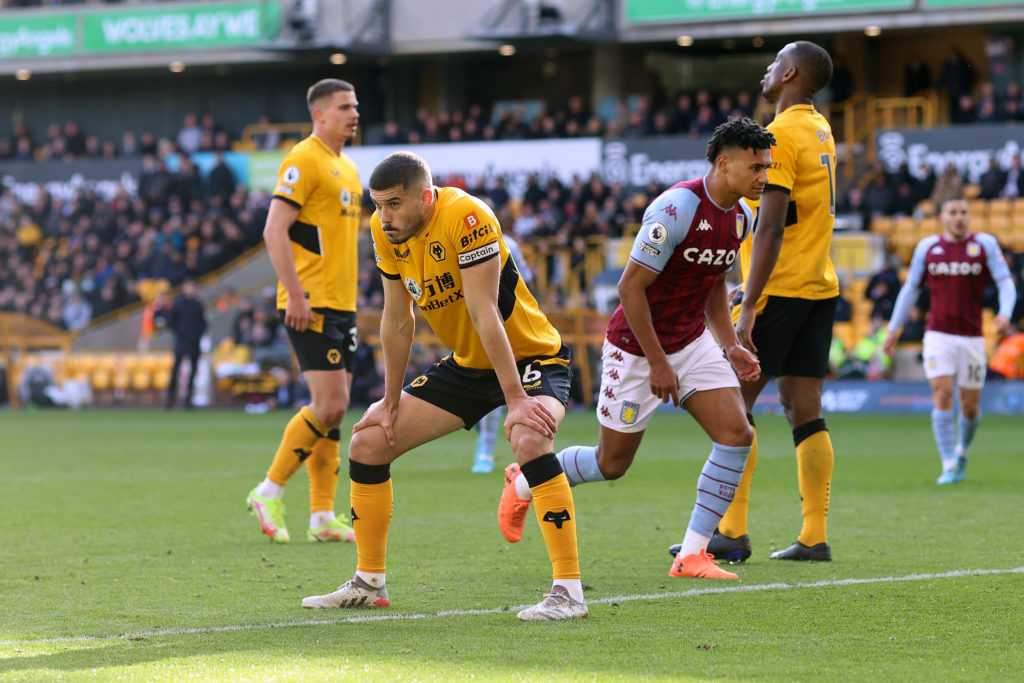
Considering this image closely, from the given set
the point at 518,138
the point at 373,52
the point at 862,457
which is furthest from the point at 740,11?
the point at 862,457

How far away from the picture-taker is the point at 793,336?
6754 millimetres

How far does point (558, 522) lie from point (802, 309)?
7.33 ft

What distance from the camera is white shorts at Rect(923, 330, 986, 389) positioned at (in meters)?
11.0

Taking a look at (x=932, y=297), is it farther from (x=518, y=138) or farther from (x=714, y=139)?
(x=518, y=138)

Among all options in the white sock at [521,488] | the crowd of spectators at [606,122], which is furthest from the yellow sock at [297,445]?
the crowd of spectators at [606,122]

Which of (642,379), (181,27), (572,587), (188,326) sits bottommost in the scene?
(188,326)

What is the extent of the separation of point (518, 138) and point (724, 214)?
25038 mm

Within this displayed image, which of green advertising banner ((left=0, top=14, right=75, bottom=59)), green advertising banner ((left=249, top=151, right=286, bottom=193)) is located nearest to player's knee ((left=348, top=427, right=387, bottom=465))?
green advertising banner ((left=249, top=151, right=286, bottom=193))

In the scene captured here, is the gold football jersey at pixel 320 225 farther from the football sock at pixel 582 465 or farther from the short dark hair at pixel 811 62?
the short dark hair at pixel 811 62

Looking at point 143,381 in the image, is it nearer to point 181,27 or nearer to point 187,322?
point 187,322

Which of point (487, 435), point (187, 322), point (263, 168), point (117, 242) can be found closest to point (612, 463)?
point (487, 435)

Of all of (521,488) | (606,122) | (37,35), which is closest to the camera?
(521,488)

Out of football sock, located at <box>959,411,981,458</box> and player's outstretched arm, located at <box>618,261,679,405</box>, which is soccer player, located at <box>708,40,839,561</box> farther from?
football sock, located at <box>959,411,981,458</box>

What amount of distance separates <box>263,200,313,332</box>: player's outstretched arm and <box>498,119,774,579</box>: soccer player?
72.0 inches
